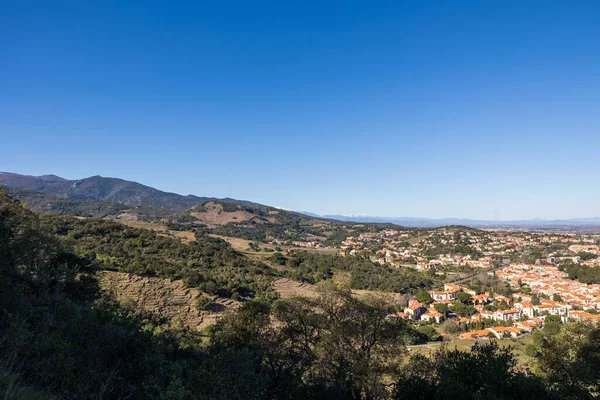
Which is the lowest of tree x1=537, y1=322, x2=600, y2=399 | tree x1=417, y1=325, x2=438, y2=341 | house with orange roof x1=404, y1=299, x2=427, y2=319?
house with orange roof x1=404, y1=299, x2=427, y2=319

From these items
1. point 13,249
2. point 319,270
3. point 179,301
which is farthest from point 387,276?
point 13,249

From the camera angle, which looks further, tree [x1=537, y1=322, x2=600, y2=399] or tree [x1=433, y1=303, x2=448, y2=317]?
tree [x1=433, y1=303, x2=448, y2=317]

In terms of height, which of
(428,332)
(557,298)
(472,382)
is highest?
(472,382)

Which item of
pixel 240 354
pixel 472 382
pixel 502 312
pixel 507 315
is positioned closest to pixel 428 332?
pixel 502 312

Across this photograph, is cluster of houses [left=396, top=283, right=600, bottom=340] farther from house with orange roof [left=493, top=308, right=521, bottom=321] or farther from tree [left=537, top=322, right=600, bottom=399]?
tree [left=537, top=322, right=600, bottom=399]

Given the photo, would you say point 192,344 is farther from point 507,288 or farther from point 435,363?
point 507,288

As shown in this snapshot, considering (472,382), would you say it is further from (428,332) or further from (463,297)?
(463,297)

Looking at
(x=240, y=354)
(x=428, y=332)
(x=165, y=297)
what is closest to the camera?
(x=240, y=354)

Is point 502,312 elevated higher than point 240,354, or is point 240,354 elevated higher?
point 240,354

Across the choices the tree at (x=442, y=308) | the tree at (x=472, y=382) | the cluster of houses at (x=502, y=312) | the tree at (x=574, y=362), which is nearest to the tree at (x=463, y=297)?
the cluster of houses at (x=502, y=312)

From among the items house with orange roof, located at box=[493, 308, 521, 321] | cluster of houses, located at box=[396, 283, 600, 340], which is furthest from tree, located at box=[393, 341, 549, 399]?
house with orange roof, located at box=[493, 308, 521, 321]

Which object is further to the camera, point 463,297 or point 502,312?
point 463,297
